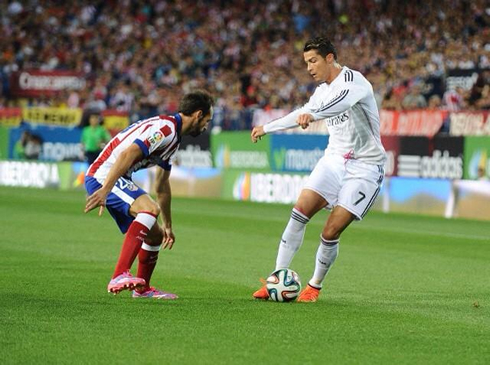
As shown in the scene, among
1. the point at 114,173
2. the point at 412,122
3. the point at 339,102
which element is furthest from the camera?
the point at 412,122

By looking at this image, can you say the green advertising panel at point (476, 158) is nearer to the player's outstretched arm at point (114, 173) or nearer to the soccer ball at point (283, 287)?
the soccer ball at point (283, 287)

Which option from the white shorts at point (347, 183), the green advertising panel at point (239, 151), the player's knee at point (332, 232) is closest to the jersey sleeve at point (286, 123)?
the white shorts at point (347, 183)

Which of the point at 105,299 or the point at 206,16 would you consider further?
the point at 206,16

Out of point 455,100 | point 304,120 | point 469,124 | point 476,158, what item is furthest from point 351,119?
point 455,100

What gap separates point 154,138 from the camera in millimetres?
9273

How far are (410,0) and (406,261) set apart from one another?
76.5 feet

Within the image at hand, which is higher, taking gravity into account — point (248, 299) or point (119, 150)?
point (119, 150)

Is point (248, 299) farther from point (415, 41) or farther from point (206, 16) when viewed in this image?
point (206, 16)

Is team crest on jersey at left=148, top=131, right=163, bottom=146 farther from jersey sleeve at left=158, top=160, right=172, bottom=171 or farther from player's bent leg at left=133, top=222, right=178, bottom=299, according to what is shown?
player's bent leg at left=133, top=222, right=178, bottom=299

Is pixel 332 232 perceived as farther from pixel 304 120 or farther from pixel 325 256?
pixel 304 120

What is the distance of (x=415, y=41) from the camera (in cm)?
3369

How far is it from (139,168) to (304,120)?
1420 mm

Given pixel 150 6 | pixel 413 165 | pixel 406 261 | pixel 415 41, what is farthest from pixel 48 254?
pixel 150 6

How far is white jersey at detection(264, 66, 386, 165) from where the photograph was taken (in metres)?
9.49
